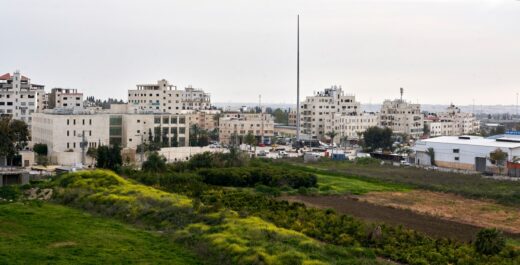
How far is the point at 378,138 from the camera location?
50000 millimetres

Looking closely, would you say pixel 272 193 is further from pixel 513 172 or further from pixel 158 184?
pixel 513 172

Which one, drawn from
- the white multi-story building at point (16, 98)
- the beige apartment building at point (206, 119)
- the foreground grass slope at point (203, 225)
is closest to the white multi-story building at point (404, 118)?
the beige apartment building at point (206, 119)

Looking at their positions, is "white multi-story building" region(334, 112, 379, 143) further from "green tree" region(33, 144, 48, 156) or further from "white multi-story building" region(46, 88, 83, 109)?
"green tree" region(33, 144, 48, 156)

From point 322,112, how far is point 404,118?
8524 mm

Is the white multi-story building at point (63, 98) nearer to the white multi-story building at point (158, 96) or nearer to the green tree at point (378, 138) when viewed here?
the white multi-story building at point (158, 96)

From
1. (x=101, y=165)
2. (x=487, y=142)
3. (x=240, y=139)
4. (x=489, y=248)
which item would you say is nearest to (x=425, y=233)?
(x=489, y=248)

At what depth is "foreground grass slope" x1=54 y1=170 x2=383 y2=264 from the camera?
44.5ft

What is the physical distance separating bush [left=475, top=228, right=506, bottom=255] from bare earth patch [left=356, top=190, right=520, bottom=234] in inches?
159

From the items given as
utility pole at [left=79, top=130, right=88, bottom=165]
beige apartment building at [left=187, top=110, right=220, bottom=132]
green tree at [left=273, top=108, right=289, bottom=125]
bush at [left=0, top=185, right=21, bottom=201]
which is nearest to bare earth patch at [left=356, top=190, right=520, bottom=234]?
bush at [left=0, top=185, right=21, bottom=201]

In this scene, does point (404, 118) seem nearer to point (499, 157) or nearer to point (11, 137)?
point (499, 157)

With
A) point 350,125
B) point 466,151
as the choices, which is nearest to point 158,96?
point 350,125

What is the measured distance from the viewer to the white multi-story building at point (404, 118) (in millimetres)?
67750

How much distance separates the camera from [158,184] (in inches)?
979

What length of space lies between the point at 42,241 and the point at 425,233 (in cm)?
941
